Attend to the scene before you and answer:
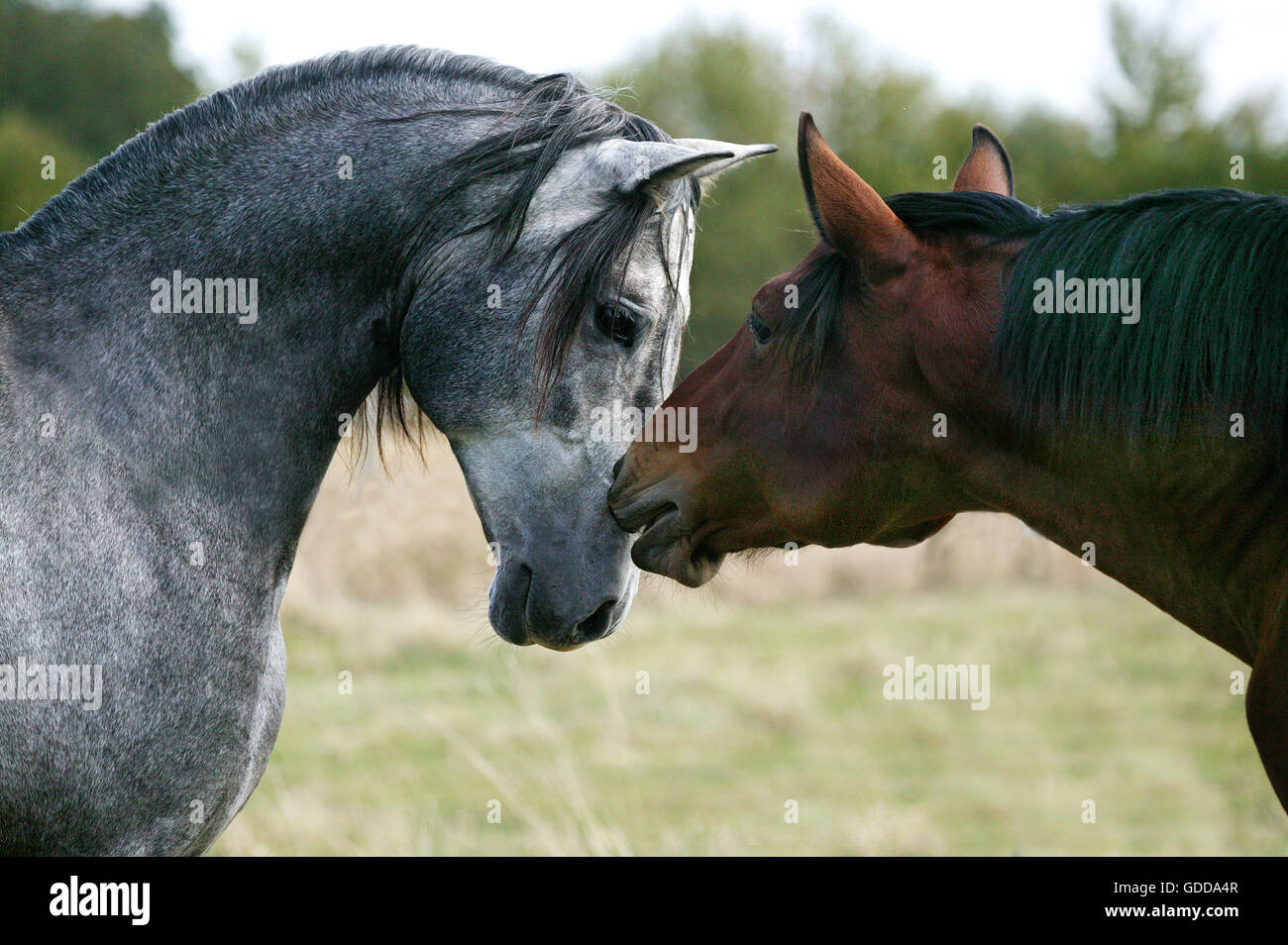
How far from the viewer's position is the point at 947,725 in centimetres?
1035

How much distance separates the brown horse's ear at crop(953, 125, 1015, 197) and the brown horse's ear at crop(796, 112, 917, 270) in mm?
579

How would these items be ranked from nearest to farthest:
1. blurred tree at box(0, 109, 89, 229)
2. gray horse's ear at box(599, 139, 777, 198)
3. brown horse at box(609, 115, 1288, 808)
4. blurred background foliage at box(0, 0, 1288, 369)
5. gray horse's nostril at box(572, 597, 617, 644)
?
brown horse at box(609, 115, 1288, 808), gray horse's ear at box(599, 139, 777, 198), gray horse's nostril at box(572, 597, 617, 644), blurred tree at box(0, 109, 89, 229), blurred background foliage at box(0, 0, 1288, 369)

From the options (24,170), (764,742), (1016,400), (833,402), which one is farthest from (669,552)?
(24,170)

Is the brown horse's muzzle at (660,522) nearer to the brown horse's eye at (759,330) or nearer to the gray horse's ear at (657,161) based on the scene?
the brown horse's eye at (759,330)

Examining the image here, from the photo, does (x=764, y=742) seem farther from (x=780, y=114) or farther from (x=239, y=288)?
(x=780, y=114)

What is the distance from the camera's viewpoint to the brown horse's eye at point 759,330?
3345 mm

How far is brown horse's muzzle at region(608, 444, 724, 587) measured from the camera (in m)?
3.26

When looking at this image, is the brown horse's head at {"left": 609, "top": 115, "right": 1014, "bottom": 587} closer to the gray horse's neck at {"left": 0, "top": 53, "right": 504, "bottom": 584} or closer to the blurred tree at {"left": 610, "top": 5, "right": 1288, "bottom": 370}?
the gray horse's neck at {"left": 0, "top": 53, "right": 504, "bottom": 584}

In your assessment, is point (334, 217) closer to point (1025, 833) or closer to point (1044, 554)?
point (1025, 833)

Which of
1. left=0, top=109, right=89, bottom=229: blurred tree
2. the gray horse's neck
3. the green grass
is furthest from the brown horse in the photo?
left=0, top=109, right=89, bottom=229: blurred tree

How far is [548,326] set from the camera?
10.2 ft

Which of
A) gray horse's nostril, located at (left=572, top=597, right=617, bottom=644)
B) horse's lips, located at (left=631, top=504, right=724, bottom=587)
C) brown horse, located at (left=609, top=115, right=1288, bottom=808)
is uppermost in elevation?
brown horse, located at (left=609, top=115, right=1288, bottom=808)

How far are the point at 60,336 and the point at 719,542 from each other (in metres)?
1.91

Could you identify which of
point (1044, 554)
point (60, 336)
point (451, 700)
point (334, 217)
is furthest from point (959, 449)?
point (1044, 554)
